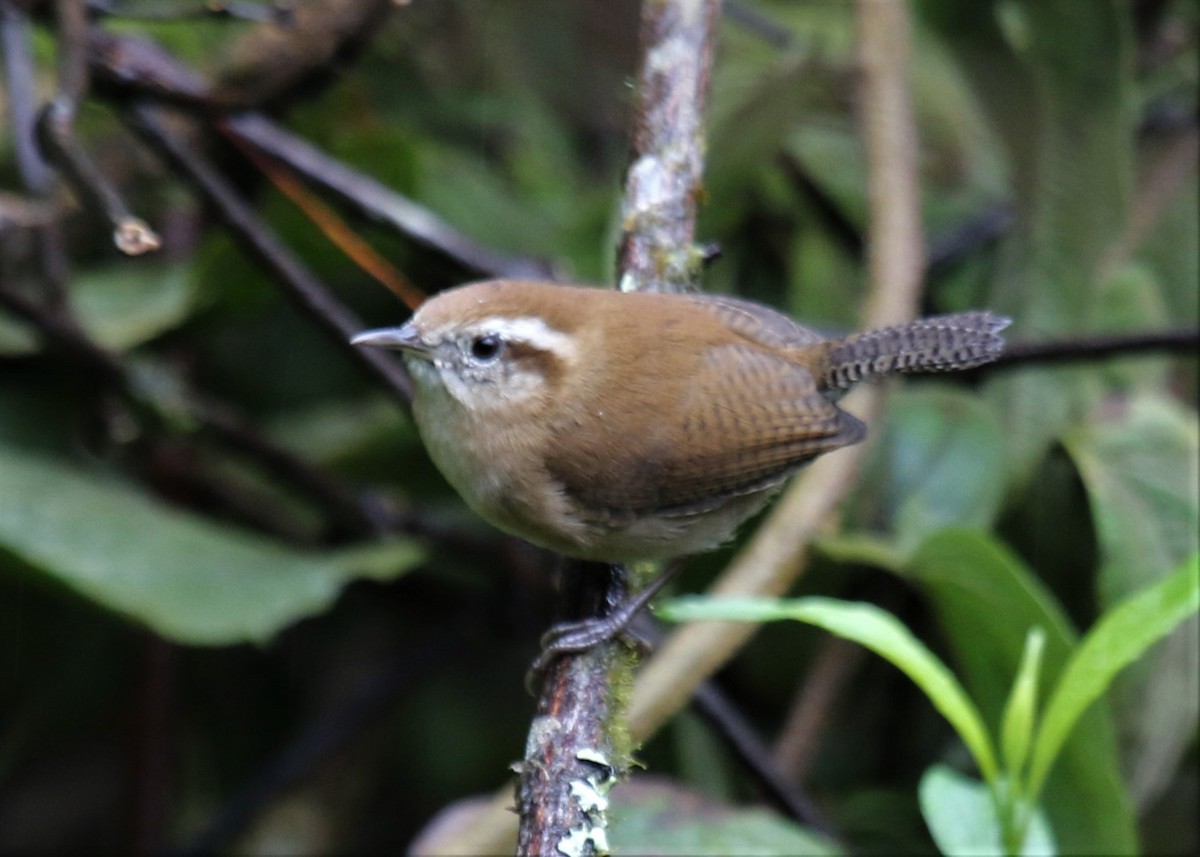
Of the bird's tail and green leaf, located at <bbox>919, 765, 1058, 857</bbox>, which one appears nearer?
green leaf, located at <bbox>919, 765, 1058, 857</bbox>

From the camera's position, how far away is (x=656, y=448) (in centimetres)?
203

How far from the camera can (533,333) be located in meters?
2.06

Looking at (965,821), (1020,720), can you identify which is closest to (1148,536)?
(1020,720)

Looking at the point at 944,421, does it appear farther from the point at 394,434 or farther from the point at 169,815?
the point at 169,815

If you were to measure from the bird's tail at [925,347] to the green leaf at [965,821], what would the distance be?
74 cm

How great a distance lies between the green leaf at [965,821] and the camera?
5.45 ft

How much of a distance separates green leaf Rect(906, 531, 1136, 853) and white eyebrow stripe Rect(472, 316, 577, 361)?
0.74 metres

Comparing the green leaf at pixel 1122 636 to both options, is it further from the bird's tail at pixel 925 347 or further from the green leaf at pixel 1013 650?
the bird's tail at pixel 925 347

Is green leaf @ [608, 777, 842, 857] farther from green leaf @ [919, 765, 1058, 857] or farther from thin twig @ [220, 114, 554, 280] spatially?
thin twig @ [220, 114, 554, 280]

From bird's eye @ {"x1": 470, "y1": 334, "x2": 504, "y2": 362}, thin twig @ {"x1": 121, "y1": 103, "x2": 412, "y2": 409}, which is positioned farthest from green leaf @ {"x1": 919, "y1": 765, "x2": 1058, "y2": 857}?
thin twig @ {"x1": 121, "y1": 103, "x2": 412, "y2": 409}

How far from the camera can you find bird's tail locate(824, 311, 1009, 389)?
7.06 feet

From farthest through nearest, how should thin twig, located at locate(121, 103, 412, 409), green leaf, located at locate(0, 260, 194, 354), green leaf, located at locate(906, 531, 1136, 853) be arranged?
1. green leaf, located at locate(0, 260, 194, 354)
2. thin twig, located at locate(121, 103, 412, 409)
3. green leaf, located at locate(906, 531, 1136, 853)

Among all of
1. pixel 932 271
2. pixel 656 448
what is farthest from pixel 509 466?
pixel 932 271

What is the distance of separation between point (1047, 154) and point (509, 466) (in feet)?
6.08
